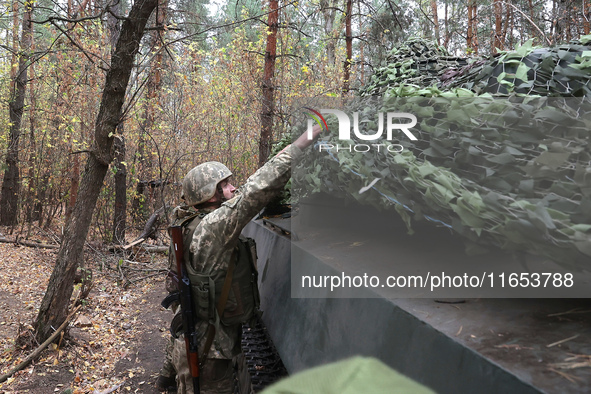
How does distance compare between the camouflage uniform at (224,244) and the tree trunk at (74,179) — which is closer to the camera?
the camouflage uniform at (224,244)

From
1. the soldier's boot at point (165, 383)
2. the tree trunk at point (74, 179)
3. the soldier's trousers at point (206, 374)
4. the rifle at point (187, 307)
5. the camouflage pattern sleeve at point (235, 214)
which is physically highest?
the tree trunk at point (74, 179)

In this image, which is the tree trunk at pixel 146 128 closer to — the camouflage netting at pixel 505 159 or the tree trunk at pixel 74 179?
the tree trunk at pixel 74 179

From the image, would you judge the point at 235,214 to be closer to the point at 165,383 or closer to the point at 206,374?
the point at 206,374

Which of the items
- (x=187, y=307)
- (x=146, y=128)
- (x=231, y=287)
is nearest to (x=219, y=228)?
(x=231, y=287)

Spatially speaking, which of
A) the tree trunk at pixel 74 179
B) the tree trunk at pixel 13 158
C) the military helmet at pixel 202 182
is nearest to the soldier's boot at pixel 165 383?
the military helmet at pixel 202 182

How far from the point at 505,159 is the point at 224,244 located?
7.18 ft

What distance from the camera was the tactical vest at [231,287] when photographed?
137 inches

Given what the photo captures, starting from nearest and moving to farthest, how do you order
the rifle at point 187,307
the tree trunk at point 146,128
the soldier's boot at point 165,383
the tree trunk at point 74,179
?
the rifle at point 187,307 → the soldier's boot at point 165,383 → the tree trunk at point 74,179 → the tree trunk at point 146,128

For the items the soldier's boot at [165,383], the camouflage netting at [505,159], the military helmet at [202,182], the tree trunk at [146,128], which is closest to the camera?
the camouflage netting at [505,159]

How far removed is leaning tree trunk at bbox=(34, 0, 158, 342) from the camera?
211 inches

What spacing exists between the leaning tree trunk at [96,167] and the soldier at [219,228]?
214cm

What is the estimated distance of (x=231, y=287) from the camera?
3.58 metres

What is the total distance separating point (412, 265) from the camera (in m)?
2.19

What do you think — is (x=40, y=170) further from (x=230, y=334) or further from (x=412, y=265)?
(x=412, y=265)
